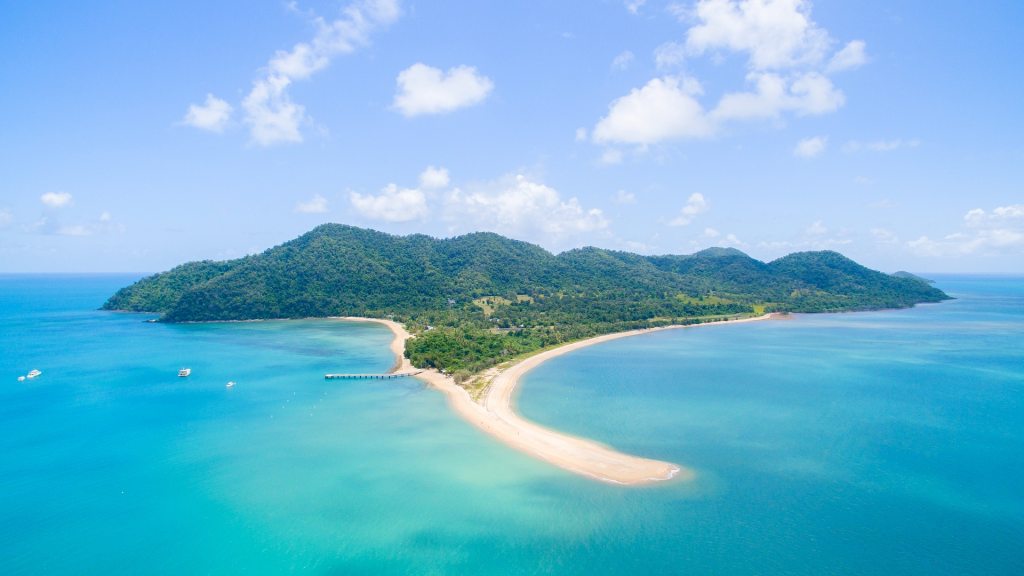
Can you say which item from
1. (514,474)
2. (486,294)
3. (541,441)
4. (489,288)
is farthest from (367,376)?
(489,288)

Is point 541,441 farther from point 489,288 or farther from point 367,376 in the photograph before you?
point 489,288

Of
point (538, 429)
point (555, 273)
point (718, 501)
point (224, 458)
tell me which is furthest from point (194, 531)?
point (555, 273)

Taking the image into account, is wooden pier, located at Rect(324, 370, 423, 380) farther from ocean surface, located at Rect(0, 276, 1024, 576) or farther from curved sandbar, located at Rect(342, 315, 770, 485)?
curved sandbar, located at Rect(342, 315, 770, 485)

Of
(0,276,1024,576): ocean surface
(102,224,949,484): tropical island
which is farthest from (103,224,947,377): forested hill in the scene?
(0,276,1024,576): ocean surface

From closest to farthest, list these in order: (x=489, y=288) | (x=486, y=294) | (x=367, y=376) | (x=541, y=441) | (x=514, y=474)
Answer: (x=514, y=474) → (x=541, y=441) → (x=367, y=376) → (x=486, y=294) → (x=489, y=288)

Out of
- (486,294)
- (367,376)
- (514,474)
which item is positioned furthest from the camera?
(486,294)

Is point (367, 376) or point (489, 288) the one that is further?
point (489, 288)
